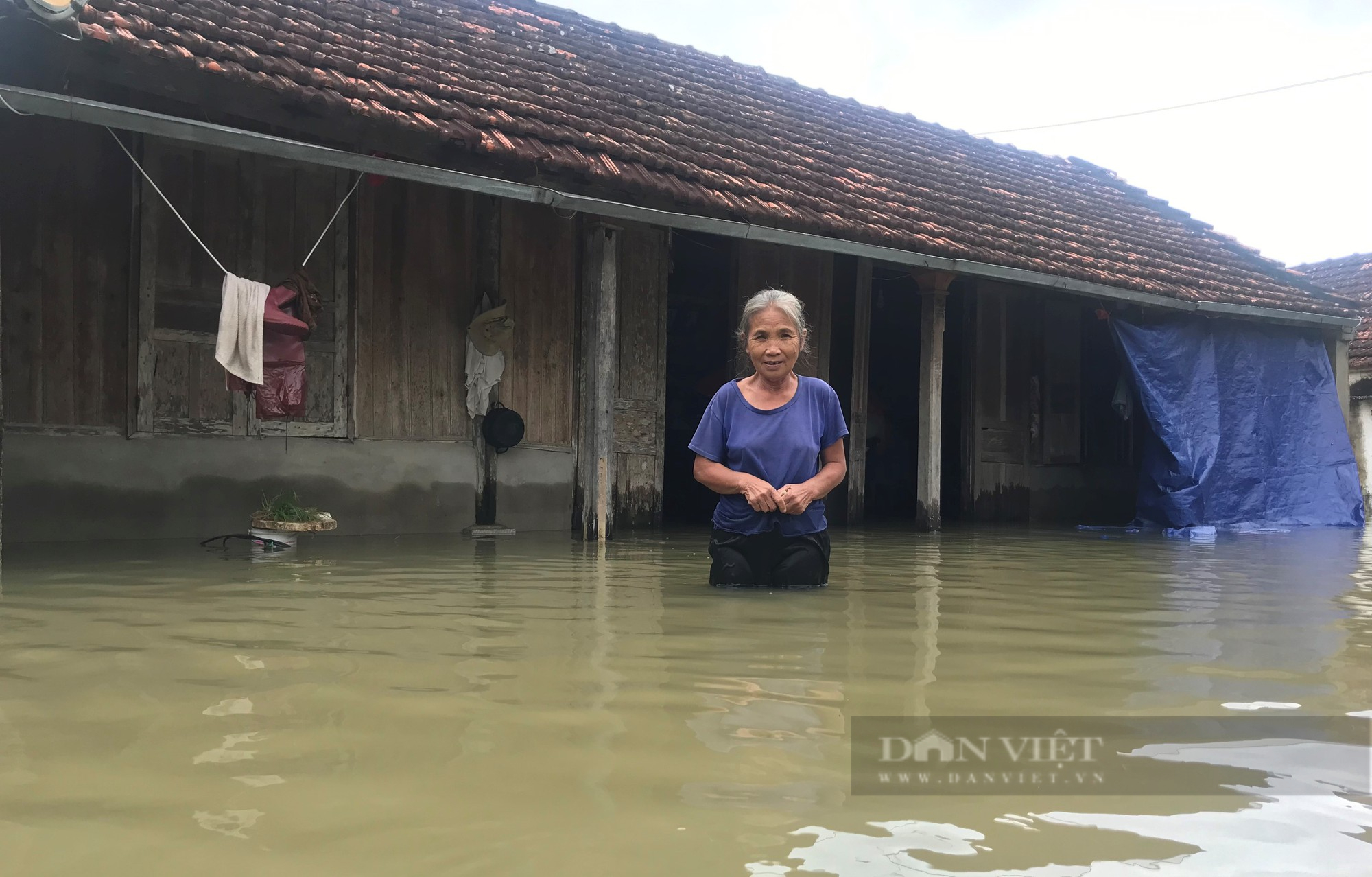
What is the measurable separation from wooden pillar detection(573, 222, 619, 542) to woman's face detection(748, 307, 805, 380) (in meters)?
3.72

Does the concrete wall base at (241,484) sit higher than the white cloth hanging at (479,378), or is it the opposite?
the white cloth hanging at (479,378)

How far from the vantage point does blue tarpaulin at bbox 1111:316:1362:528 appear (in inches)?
470

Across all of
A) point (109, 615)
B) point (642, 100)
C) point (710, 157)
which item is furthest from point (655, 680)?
point (642, 100)

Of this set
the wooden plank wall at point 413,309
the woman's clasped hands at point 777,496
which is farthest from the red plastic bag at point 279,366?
the woman's clasped hands at point 777,496

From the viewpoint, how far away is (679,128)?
9.58 metres

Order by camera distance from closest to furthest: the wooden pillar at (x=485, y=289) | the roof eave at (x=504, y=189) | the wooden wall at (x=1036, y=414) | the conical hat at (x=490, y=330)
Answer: the roof eave at (x=504, y=189) < the conical hat at (x=490, y=330) < the wooden pillar at (x=485, y=289) < the wooden wall at (x=1036, y=414)

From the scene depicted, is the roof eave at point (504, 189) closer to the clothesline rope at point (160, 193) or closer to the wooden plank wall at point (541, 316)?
the clothesline rope at point (160, 193)

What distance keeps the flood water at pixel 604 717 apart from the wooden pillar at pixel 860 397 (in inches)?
254

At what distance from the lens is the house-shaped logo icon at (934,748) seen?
2.22m

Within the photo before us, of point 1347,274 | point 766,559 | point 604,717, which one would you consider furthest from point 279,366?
point 1347,274

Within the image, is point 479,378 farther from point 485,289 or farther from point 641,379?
point 641,379

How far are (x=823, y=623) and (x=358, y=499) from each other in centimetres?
527

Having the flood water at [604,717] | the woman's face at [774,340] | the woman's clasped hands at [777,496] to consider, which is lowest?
the flood water at [604,717]

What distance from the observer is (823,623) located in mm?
4020
